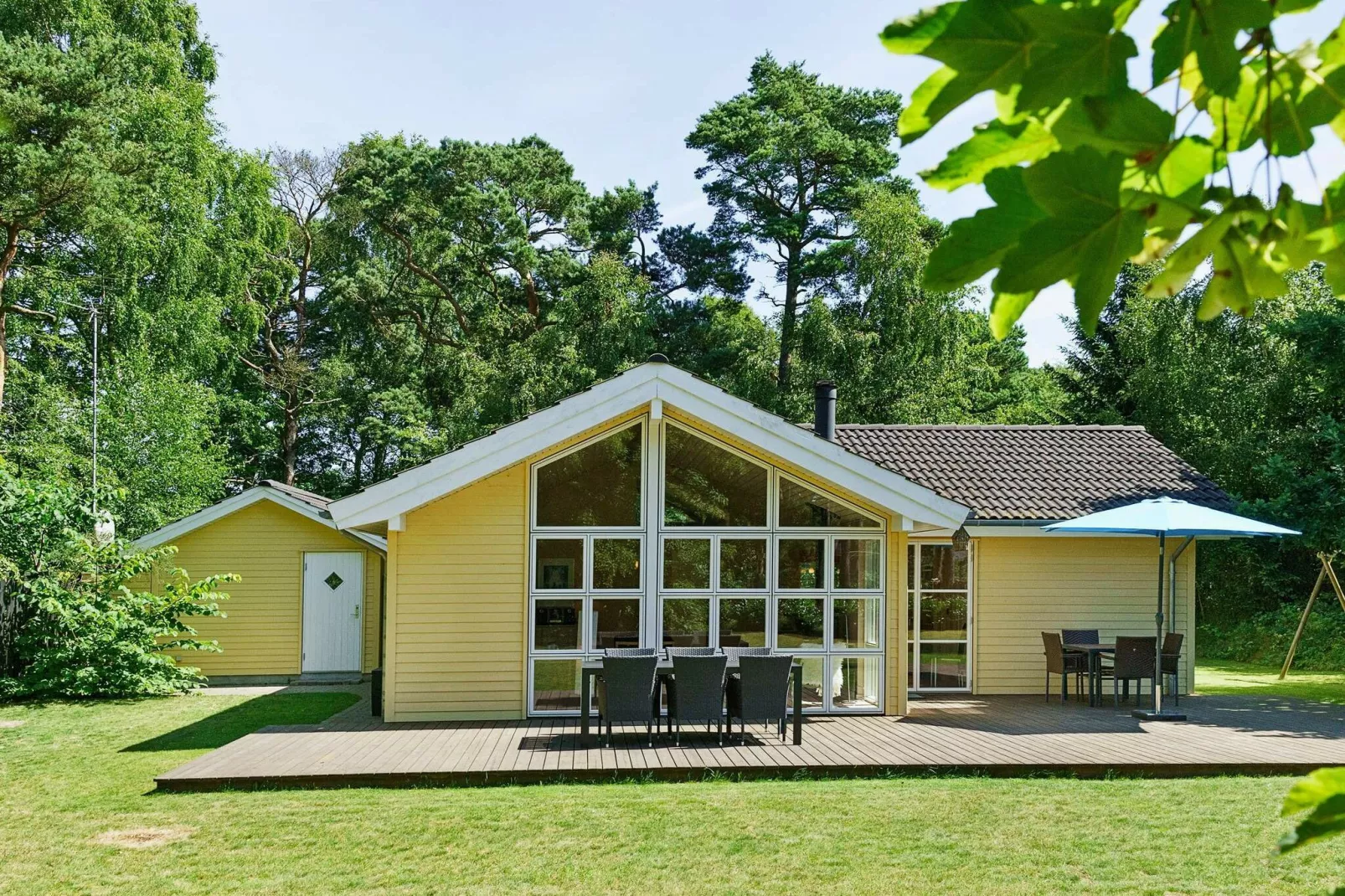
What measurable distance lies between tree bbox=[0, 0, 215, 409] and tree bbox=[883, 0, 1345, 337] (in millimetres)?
19323

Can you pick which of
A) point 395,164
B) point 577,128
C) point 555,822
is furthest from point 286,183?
point 555,822

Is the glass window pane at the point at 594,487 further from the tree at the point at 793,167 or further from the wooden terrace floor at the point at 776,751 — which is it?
the tree at the point at 793,167

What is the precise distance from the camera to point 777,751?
32.5ft

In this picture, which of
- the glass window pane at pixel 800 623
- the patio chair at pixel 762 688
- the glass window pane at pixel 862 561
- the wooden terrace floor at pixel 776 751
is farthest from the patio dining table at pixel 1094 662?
the patio chair at pixel 762 688

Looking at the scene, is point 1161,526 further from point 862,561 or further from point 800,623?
point 800,623

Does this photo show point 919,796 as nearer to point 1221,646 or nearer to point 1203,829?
point 1203,829

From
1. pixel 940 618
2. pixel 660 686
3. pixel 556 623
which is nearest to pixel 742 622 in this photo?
pixel 660 686

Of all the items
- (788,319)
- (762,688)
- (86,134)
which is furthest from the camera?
(788,319)

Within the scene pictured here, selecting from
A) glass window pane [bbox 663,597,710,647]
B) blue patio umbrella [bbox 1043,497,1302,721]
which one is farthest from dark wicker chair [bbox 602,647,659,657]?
blue patio umbrella [bbox 1043,497,1302,721]

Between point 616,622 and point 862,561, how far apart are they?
2.71m

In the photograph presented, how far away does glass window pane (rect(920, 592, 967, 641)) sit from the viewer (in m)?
14.3

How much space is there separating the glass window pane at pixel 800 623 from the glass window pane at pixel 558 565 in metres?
2.17

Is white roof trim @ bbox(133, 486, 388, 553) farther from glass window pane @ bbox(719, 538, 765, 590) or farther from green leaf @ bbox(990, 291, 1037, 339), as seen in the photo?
green leaf @ bbox(990, 291, 1037, 339)

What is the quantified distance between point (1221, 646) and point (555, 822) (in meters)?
18.3
